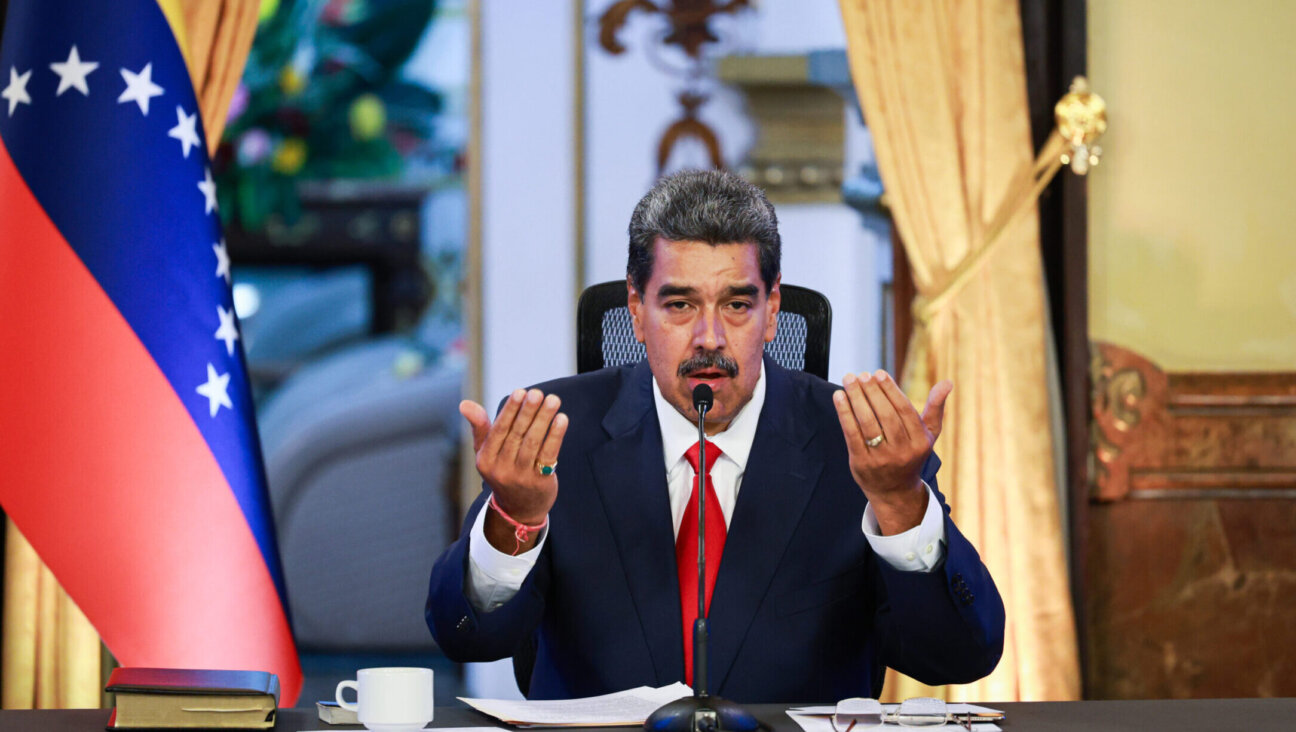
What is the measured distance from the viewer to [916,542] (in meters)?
1.51

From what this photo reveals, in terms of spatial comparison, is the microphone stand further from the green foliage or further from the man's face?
the green foliage

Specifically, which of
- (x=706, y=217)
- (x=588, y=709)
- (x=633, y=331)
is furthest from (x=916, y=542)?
(x=633, y=331)

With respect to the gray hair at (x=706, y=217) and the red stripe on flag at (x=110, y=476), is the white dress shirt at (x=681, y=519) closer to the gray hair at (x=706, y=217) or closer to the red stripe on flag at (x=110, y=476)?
the gray hair at (x=706, y=217)

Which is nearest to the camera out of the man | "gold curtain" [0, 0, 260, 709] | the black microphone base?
the black microphone base

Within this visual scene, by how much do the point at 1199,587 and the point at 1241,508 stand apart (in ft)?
0.66

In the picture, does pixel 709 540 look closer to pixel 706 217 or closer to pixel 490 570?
pixel 490 570

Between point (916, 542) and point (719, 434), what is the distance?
396mm

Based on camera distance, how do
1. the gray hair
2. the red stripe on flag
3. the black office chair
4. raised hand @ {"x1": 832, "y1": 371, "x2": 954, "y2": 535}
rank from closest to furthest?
1. raised hand @ {"x1": 832, "y1": 371, "x2": 954, "y2": 535}
2. the gray hair
3. the black office chair
4. the red stripe on flag

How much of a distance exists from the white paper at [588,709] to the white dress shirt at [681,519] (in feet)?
0.54

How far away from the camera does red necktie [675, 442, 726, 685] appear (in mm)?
1733

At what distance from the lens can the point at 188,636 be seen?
8.05ft

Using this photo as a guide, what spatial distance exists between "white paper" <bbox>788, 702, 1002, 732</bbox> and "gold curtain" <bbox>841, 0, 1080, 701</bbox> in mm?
1552

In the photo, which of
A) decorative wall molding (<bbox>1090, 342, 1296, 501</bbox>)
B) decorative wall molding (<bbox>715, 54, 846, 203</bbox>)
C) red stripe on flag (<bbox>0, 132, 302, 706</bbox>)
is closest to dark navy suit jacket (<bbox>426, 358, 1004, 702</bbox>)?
red stripe on flag (<bbox>0, 132, 302, 706</bbox>)

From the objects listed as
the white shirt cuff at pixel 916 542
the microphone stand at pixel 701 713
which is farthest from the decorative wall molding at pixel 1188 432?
the microphone stand at pixel 701 713
